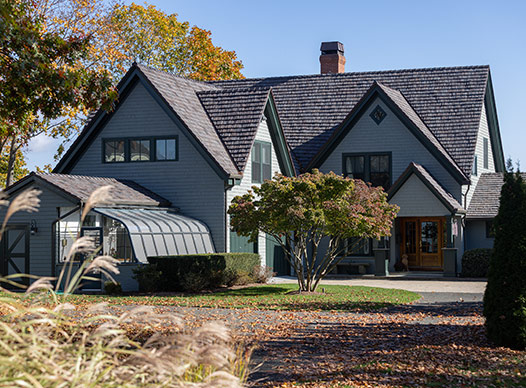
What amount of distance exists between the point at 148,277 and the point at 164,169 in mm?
7629

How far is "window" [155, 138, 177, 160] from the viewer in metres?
31.2

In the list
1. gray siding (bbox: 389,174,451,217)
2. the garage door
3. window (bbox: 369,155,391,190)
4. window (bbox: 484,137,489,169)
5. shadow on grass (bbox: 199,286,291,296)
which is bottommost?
shadow on grass (bbox: 199,286,291,296)

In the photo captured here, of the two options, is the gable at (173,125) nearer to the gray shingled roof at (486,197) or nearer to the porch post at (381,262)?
the porch post at (381,262)

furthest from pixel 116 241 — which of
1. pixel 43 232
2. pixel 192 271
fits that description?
pixel 192 271

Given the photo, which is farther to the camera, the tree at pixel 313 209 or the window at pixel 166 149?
the window at pixel 166 149

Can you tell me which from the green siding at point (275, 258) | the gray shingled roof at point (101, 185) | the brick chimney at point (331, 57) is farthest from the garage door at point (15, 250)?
the brick chimney at point (331, 57)

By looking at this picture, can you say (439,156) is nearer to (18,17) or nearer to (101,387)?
(18,17)

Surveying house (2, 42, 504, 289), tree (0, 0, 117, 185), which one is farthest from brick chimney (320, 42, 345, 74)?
tree (0, 0, 117, 185)

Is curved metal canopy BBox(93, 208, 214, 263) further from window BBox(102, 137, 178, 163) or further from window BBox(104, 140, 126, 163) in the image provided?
window BBox(104, 140, 126, 163)

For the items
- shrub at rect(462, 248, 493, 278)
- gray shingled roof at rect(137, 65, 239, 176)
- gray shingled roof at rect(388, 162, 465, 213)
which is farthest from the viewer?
gray shingled roof at rect(388, 162, 465, 213)

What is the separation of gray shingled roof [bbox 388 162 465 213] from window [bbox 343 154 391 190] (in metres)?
1.76

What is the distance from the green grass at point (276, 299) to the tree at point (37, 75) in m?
5.47

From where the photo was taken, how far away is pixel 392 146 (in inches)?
1398

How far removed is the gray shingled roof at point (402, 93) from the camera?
119 feet
